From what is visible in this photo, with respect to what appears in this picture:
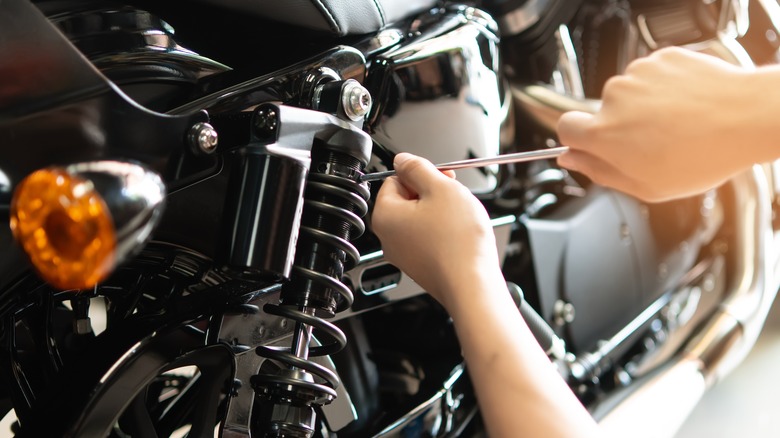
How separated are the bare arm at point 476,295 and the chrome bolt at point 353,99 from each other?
5 cm

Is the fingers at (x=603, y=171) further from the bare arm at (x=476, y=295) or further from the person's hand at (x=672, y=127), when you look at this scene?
the bare arm at (x=476, y=295)

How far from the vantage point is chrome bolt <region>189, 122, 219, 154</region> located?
437 millimetres

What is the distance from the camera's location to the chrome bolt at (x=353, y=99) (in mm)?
496

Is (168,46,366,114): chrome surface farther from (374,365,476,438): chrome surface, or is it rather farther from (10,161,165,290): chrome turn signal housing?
(374,365,476,438): chrome surface

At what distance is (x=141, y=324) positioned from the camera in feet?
1.67

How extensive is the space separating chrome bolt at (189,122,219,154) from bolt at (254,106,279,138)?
3cm

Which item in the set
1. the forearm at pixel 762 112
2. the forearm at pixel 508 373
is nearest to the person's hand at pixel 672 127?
the forearm at pixel 762 112

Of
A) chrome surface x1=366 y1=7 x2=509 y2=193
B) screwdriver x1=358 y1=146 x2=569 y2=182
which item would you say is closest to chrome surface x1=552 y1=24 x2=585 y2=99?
chrome surface x1=366 y1=7 x2=509 y2=193

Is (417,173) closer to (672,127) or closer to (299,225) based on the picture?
(299,225)

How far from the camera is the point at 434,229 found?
497mm

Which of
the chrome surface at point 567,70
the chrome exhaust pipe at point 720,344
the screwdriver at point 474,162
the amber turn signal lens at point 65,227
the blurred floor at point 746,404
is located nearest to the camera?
the amber turn signal lens at point 65,227

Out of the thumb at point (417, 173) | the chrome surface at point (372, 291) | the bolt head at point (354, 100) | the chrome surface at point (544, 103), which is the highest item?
the bolt head at point (354, 100)

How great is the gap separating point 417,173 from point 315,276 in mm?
113

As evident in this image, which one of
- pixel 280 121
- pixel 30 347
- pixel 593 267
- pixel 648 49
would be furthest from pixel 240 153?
pixel 648 49
